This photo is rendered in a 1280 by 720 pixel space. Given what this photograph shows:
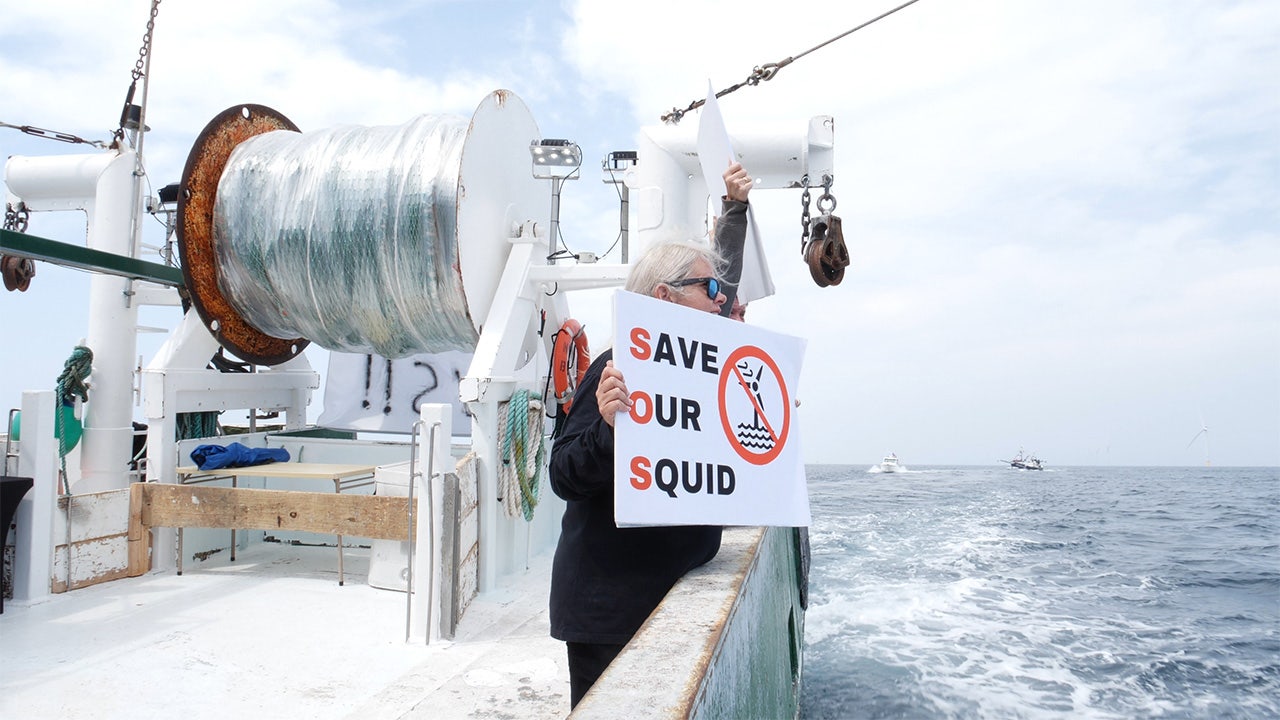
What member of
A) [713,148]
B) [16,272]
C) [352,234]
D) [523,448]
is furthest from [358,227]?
[16,272]

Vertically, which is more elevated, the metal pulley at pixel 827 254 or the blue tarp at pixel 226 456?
the metal pulley at pixel 827 254

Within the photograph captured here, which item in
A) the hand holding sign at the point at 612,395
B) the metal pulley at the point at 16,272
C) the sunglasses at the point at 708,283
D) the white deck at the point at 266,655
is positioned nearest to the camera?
the hand holding sign at the point at 612,395

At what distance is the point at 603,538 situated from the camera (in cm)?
191

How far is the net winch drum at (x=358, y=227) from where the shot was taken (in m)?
5.64

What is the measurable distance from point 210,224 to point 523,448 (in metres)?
3.27

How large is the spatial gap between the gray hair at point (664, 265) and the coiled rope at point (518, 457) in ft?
11.9

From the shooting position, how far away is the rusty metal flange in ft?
19.7

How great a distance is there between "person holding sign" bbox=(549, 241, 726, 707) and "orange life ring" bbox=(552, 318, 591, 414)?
418 centimetres

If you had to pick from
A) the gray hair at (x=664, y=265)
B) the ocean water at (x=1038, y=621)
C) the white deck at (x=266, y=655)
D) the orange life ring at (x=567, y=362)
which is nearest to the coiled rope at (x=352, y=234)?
the orange life ring at (x=567, y=362)

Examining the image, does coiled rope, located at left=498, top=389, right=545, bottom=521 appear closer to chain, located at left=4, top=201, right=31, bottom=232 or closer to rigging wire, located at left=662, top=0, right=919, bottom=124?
rigging wire, located at left=662, top=0, right=919, bottom=124

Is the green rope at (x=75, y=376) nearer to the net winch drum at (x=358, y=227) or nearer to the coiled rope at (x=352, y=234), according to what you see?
the net winch drum at (x=358, y=227)

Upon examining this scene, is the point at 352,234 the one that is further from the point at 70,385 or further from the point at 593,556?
the point at 593,556

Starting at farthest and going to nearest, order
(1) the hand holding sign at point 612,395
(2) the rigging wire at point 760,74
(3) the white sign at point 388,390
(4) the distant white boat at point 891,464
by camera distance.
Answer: (4) the distant white boat at point 891,464, (3) the white sign at point 388,390, (2) the rigging wire at point 760,74, (1) the hand holding sign at point 612,395

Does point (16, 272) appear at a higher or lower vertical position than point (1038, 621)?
higher
